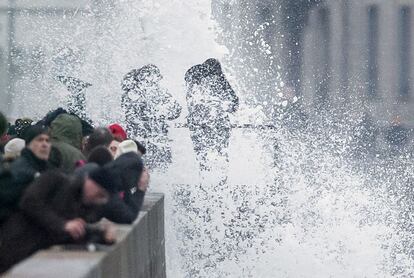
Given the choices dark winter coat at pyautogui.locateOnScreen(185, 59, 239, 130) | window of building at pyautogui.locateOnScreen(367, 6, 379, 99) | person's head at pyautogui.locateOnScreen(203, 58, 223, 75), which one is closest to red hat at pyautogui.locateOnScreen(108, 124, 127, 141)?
dark winter coat at pyautogui.locateOnScreen(185, 59, 239, 130)

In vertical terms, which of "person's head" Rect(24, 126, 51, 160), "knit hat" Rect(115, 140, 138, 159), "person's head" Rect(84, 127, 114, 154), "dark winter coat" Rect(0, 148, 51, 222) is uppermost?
"person's head" Rect(24, 126, 51, 160)

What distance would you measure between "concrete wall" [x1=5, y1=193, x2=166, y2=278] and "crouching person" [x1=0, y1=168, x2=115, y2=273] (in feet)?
0.32

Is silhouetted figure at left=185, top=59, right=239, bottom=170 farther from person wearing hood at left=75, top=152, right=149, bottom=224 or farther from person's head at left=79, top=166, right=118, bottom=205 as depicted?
person's head at left=79, top=166, right=118, bottom=205

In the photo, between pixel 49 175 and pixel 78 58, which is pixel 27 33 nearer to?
pixel 78 58

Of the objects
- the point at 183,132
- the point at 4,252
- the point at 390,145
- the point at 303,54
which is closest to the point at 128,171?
the point at 4,252

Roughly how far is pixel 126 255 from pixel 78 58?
46.6 ft

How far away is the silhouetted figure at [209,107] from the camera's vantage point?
885 inches

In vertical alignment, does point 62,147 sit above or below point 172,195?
above

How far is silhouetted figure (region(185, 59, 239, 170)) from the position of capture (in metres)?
22.5

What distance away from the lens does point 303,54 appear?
30.5 meters

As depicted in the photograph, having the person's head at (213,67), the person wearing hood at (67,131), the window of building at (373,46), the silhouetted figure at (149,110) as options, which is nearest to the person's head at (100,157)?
the person wearing hood at (67,131)

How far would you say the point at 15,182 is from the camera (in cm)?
735

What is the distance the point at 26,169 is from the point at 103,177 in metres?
0.45

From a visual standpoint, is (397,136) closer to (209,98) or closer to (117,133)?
(209,98)
